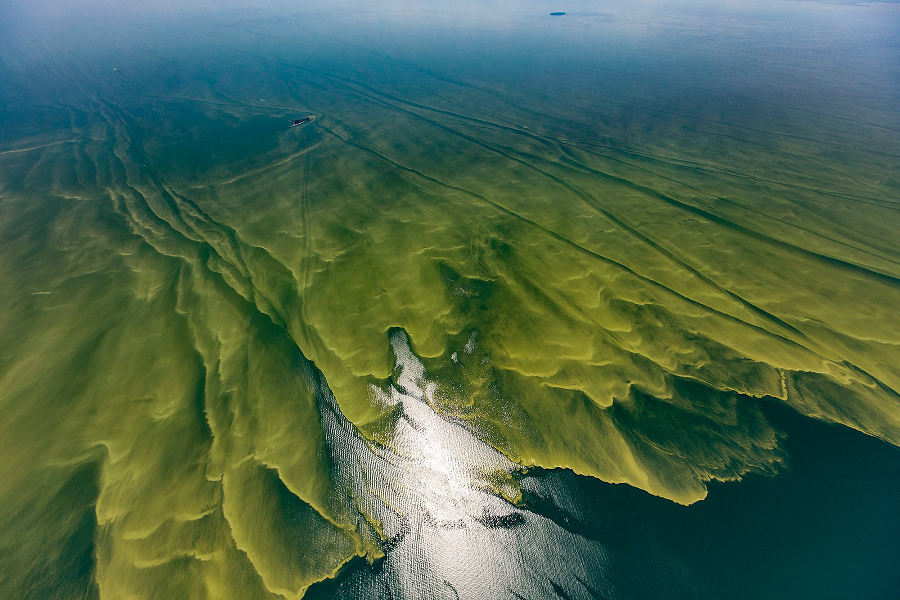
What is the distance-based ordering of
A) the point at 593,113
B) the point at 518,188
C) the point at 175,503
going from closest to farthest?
the point at 175,503
the point at 518,188
the point at 593,113

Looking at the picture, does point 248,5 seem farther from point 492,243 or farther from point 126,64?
point 492,243

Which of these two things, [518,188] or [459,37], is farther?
[459,37]

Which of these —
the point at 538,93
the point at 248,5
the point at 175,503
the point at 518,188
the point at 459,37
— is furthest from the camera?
the point at 248,5

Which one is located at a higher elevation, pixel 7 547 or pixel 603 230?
pixel 603 230

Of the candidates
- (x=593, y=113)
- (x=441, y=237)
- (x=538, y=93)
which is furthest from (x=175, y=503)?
(x=538, y=93)

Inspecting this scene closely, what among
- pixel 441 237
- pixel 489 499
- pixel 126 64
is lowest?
pixel 489 499

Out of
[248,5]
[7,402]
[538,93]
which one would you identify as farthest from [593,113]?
[248,5]

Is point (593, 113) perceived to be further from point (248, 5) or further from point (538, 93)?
point (248, 5)
